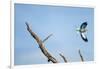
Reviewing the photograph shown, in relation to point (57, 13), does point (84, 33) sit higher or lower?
lower

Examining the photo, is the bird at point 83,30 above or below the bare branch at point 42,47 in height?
above

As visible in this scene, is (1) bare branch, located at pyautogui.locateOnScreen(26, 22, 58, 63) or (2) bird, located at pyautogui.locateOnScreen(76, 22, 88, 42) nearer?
(1) bare branch, located at pyautogui.locateOnScreen(26, 22, 58, 63)

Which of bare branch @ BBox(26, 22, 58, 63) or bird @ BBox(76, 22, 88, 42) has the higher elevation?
bird @ BBox(76, 22, 88, 42)

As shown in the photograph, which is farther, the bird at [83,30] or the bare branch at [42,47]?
the bird at [83,30]

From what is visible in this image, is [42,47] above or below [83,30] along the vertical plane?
below

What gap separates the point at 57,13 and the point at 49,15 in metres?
0.08

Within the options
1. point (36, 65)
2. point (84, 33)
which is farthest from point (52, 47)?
point (84, 33)

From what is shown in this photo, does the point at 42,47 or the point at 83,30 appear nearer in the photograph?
the point at 42,47
